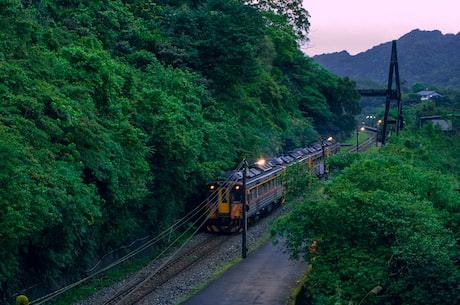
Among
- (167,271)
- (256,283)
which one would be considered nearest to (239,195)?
(167,271)

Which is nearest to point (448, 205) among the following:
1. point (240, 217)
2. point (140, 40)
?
point (240, 217)

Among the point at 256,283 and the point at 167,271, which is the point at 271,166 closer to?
the point at 167,271

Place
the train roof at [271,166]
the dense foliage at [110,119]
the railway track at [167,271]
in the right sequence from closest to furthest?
the dense foliage at [110,119] < the railway track at [167,271] < the train roof at [271,166]

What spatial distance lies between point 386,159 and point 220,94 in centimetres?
1576

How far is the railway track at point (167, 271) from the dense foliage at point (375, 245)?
4053 millimetres

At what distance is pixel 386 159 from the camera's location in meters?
23.8

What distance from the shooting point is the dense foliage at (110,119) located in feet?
57.1

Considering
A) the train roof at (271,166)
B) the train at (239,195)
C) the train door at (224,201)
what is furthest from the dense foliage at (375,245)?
the train roof at (271,166)

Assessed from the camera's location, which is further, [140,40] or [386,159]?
[140,40]

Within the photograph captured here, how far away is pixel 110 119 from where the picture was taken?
909 inches

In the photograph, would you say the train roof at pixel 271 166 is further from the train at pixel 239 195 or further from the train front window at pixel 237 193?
the train front window at pixel 237 193

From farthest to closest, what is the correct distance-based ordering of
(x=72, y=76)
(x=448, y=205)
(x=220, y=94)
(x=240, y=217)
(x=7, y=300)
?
(x=220, y=94) < (x=240, y=217) < (x=72, y=76) < (x=448, y=205) < (x=7, y=300)

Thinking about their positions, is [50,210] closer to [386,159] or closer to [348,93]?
[386,159]

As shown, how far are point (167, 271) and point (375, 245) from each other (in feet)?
30.1
